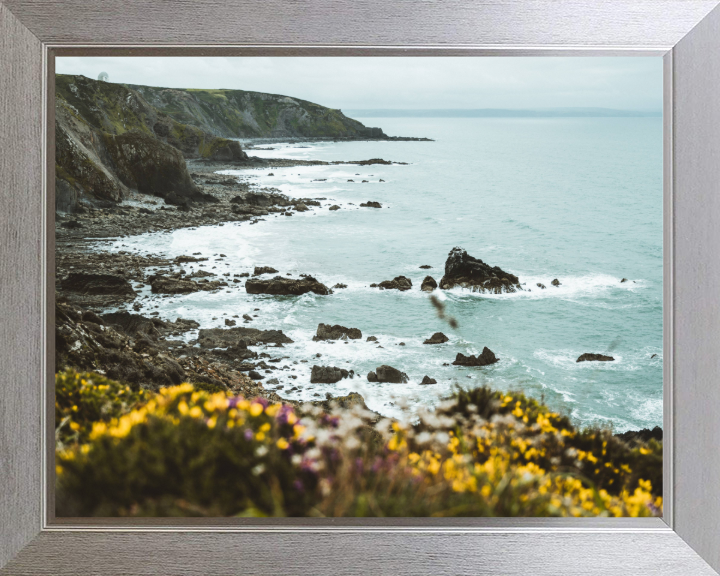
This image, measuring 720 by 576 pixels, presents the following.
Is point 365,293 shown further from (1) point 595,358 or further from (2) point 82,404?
(2) point 82,404

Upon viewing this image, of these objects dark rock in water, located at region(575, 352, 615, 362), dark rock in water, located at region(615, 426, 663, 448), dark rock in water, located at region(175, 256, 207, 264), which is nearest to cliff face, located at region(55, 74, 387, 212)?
dark rock in water, located at region(175, 256, 207, 264)

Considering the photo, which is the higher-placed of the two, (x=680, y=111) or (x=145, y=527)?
(x=680, y=111)

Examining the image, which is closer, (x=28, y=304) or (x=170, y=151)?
(x=28, y=304)

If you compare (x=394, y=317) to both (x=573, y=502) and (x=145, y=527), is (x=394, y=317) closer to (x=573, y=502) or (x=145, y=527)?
(x=573, y=502)

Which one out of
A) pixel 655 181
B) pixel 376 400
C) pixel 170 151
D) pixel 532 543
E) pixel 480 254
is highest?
pixel 170 151

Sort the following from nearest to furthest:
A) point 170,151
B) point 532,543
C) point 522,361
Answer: point 532,543, point 522,361, point 170,151

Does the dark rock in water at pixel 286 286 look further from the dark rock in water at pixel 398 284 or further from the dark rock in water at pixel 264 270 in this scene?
the dark rock in water at pixel 398 284

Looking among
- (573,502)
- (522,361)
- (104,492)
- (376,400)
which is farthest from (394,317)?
(104,492)

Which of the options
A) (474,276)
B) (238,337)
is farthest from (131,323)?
(474,276)
